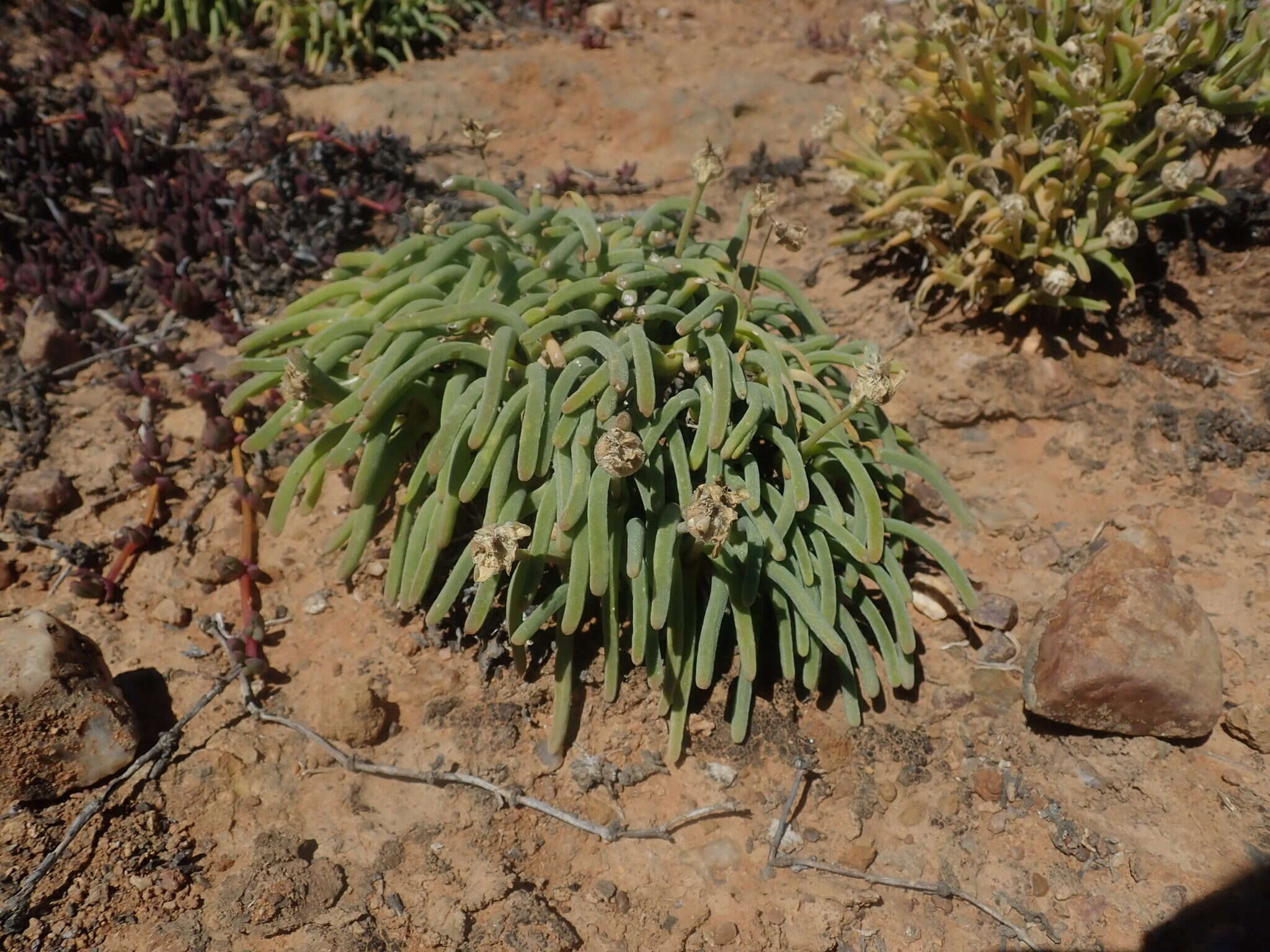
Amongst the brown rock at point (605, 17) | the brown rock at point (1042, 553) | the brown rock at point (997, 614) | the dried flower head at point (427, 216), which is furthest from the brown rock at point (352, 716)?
the brown rock at point (605, 17)

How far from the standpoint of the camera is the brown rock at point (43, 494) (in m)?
3.54

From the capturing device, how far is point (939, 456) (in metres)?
4.00

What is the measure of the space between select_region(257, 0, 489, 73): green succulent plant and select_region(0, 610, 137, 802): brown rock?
4.94 meters

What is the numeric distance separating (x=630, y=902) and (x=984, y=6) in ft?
12.8

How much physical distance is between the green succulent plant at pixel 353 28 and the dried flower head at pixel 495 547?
524 centimetres

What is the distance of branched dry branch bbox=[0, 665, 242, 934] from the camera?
2.41 m

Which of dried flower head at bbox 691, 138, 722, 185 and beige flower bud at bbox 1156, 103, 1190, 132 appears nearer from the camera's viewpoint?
dried flower head at bbox 691, 138, 722, 185

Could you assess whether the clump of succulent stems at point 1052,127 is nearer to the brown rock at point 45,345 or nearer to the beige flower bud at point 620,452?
the beige flower bud at point 620,452

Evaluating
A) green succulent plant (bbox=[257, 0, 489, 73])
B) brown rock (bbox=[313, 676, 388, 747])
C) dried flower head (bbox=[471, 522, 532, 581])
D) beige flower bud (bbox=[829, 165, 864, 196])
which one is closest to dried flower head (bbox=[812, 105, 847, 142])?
beige flower bud (bbox=[829, 165, 864, 196])

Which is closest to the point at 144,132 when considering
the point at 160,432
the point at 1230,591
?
the point at 160,432

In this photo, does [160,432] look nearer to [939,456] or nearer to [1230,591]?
[939,456]

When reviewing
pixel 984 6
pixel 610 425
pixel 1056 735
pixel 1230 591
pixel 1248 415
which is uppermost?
pixel 984 6

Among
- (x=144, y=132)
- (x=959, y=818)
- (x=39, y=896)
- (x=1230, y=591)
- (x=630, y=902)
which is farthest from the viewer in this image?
(x=144, y=132)

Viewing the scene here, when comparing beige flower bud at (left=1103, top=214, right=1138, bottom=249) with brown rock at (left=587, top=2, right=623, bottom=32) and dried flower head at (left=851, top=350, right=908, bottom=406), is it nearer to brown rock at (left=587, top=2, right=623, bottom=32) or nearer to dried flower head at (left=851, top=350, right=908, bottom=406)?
dried flower head at (left=851, top=350, right=908, bottom=406)
